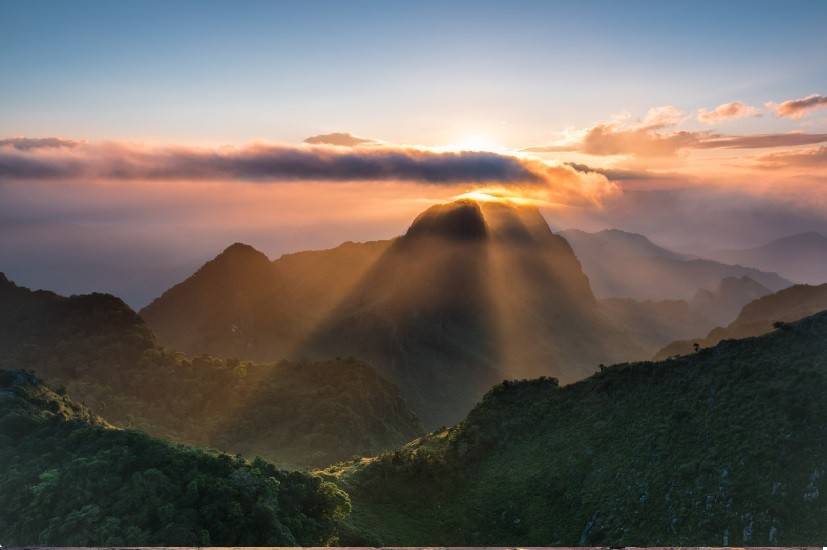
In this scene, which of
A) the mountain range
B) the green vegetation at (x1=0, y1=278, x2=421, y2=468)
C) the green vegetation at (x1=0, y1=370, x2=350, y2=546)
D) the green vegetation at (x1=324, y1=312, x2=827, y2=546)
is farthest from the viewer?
the green vegetation at (x1=0, y1=278, x2=421, y2=468)

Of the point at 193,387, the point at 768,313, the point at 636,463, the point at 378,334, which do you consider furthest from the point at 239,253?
the point at 636,463

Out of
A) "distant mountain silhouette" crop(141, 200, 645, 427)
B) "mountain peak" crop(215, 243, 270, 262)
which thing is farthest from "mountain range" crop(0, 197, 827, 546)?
"mountain peak" crop(215, 243, 270, 262)

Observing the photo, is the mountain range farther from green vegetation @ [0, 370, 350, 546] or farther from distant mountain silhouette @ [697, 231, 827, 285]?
distant mountain silhouette @ [697, 231, 827, 285]

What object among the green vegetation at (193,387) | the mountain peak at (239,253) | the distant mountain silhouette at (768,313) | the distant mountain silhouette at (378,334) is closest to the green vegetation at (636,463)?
the green vegetation at (193,387)

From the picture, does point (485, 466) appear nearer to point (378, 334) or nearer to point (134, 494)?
point (134, 494)

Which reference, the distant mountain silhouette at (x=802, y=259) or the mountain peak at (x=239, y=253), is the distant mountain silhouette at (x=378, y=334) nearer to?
the mountain peak at (x=239, y=253)

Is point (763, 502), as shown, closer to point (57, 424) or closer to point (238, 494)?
point (238, 494)

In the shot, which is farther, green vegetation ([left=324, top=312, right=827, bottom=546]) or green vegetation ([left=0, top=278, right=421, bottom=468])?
green vegetation ([left=0, top=278, right=421, bottom=468])
